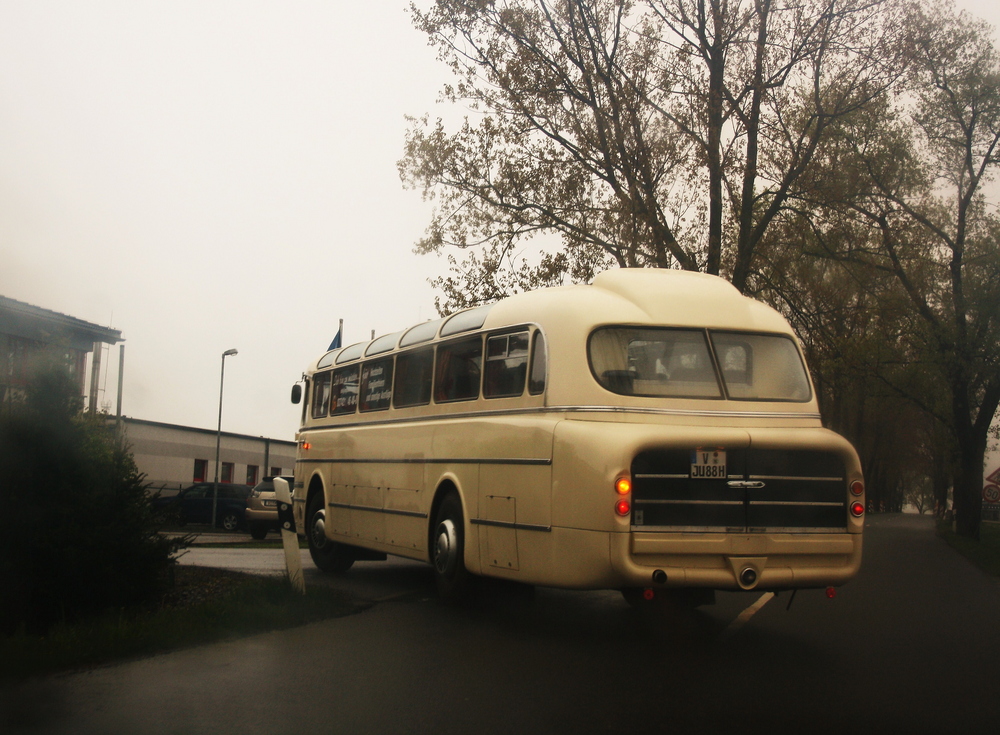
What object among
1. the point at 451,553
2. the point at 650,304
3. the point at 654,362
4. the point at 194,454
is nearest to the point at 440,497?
the point at 451,553

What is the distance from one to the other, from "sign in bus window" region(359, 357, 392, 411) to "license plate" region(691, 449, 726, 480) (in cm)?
533

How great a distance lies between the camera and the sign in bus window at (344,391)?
14.0m

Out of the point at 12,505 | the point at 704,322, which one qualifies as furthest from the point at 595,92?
the point at 12,505

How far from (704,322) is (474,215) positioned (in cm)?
1577

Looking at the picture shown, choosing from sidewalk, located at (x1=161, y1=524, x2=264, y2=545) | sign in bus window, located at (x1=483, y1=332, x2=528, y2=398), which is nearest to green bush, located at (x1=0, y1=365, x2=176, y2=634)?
sign in bus window, located at (x1=483, y1=332, x2=528, y2=398)

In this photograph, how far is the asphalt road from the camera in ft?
18.9

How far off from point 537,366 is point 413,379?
302cm

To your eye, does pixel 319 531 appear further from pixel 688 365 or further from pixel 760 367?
pixel 760 367

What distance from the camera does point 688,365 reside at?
873cm

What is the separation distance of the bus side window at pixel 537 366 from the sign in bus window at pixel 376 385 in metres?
3.67

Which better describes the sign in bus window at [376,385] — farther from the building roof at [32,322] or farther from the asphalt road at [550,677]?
the building roof at [32,322]

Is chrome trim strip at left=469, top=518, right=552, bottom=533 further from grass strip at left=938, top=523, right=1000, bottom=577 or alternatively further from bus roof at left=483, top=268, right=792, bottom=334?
grass strip at left=938, top=523, right=1000, bottom=577

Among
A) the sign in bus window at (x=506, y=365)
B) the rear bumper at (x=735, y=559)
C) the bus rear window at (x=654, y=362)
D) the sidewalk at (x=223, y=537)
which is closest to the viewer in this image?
the rear bumper at (x=735, y=559)

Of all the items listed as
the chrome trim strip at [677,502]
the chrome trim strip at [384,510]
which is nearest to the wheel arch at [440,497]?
the chrome trim strip at [384,510]
